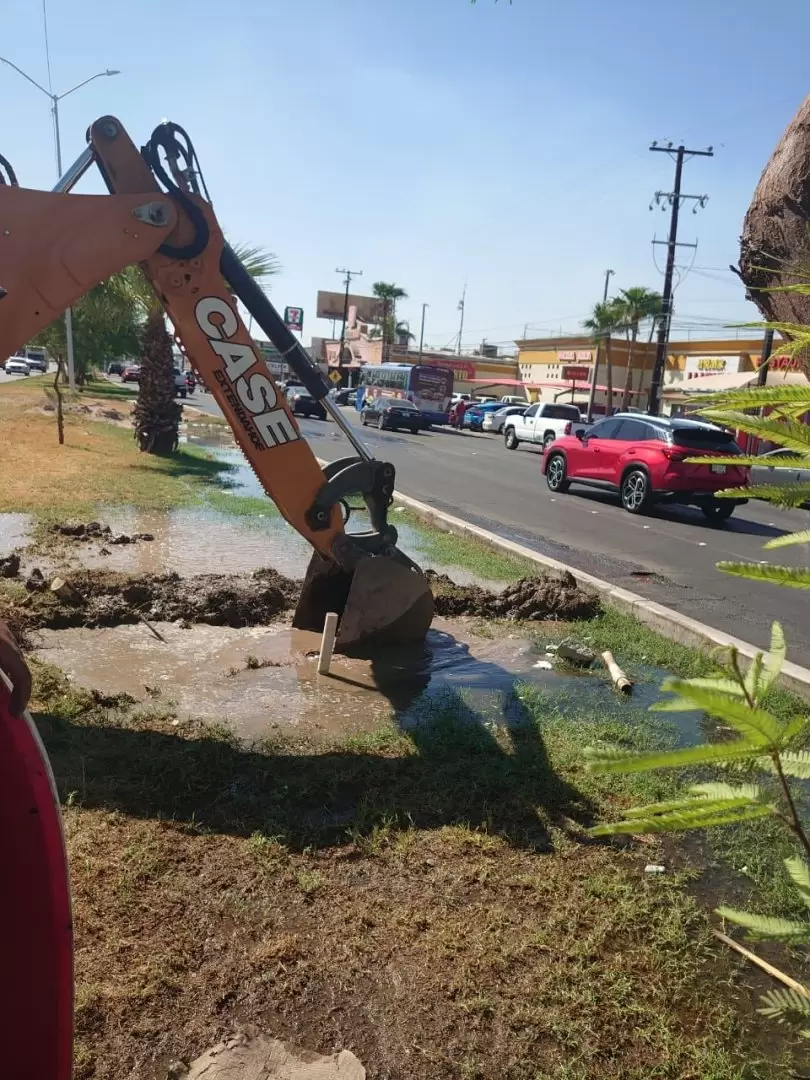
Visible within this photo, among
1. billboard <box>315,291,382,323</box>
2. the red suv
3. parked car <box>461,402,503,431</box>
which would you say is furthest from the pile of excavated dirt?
billboard <box>315,291,382,323</box>

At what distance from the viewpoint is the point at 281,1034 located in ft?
8.93

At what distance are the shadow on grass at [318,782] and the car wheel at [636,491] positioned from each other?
11.2m

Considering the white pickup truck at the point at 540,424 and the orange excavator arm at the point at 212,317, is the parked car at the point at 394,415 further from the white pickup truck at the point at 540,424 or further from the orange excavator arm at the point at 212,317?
the orange excavator arm at the point at 212,317

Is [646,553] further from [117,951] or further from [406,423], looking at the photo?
[406,423]

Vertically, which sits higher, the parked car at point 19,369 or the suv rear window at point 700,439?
the parked car at point 19,369

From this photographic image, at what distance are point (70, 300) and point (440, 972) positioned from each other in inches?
157

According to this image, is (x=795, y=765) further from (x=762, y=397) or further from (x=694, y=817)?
(x=762, y=397)

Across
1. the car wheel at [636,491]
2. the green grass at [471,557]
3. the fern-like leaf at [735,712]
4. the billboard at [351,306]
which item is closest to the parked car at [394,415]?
the car wheel at [636,491]

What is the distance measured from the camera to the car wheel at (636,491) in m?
15.6

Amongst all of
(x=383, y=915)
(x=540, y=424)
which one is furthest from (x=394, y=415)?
(x=383, y=915)

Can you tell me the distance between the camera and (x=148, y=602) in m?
7.40

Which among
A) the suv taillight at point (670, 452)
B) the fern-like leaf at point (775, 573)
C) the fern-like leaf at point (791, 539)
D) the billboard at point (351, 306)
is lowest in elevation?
the suv taillight at point (670, 452)

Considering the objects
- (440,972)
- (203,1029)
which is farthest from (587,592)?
(203,1029)

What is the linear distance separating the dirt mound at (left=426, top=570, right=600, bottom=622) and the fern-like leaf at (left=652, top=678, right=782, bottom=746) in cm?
690
